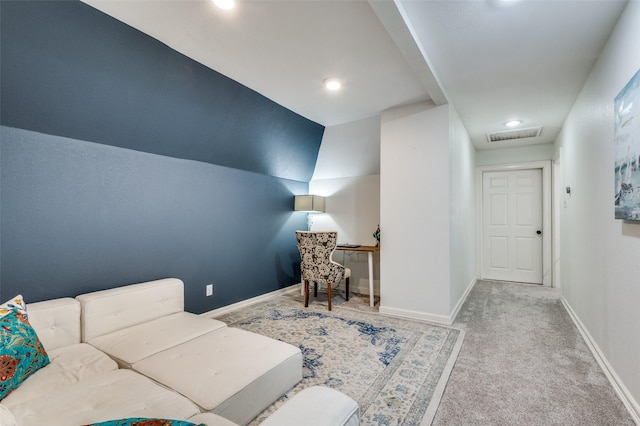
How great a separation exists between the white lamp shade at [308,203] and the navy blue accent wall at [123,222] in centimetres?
55

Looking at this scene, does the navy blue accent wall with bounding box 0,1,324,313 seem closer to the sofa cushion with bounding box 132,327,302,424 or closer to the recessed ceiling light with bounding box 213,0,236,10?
the recessed ceiling light with bounding box 213,0,236,10

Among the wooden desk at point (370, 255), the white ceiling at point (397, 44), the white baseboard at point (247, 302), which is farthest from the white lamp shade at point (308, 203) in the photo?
the white ceiling at point (397, 44)

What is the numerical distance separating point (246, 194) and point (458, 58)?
2.72m

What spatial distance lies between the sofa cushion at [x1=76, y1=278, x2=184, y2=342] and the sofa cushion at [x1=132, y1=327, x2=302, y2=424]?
602mm

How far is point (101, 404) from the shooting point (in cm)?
126

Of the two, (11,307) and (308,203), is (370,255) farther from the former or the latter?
(11,307)

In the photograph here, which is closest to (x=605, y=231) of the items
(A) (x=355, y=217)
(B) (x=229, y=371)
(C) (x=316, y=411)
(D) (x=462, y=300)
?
(D) (x=462, y=300)

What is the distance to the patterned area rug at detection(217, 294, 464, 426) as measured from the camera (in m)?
1.78

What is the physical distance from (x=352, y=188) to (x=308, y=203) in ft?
2.50

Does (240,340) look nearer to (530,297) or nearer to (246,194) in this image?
(246,194)

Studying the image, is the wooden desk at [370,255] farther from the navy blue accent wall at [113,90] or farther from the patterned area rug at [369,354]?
the navy blue accent wall at [113,90]

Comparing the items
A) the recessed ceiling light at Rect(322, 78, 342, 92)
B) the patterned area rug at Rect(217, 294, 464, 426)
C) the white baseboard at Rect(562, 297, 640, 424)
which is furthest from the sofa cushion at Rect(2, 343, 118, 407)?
the white baseboard at Rect(562, 297, 640, 424)

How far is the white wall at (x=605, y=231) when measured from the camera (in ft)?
5.59

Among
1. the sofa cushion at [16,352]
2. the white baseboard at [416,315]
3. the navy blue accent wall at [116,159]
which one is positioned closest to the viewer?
the sofa cushion at [16,352]
